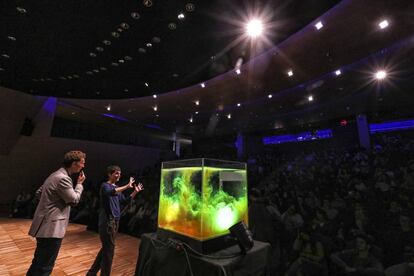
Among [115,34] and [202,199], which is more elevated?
[115,34]

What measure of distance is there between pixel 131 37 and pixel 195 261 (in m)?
3.68

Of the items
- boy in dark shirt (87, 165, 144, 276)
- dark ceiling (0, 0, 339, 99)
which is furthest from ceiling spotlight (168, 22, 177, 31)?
boy in dark shirt (87, 165, 144, 276)

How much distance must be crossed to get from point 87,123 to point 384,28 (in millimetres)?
13120

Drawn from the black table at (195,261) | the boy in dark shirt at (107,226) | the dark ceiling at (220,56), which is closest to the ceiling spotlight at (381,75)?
the dark ceiling at (220,56)

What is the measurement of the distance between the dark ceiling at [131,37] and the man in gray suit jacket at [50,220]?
252 centimetres

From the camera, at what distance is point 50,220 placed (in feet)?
5.67

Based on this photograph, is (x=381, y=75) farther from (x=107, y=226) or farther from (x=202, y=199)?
(x=107, y=226)

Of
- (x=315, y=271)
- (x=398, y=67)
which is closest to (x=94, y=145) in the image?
(x=315, y=271)

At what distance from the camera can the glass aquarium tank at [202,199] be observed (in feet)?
4.31

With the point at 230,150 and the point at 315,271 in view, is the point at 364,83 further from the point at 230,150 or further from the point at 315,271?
the point at 230,150

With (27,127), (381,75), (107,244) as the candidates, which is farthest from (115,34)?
(381,75)

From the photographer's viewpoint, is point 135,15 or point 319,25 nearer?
point 135,15

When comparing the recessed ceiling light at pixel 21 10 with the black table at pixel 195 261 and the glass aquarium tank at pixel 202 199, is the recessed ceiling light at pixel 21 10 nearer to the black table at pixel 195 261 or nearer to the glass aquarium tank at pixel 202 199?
the glass aquarium tank at pixel 202 199

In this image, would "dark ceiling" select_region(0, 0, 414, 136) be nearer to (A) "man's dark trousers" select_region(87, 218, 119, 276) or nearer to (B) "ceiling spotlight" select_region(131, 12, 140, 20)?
(B) "ceiling spotlight" select_region(131, 12, 140, 20)
